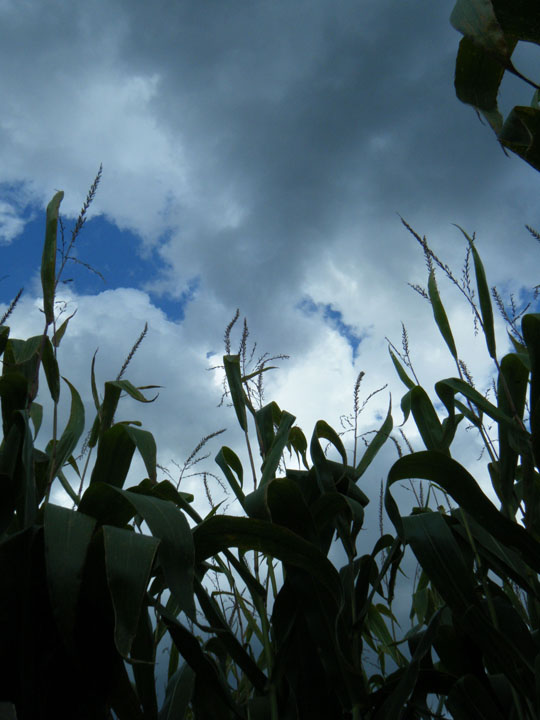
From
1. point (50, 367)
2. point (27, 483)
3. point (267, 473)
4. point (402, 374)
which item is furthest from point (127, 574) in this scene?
point (402, 374)

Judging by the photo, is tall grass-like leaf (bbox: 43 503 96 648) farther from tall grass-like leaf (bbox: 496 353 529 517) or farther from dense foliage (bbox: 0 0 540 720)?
tall grass-like leaf (bbox: 496 353 529 517)

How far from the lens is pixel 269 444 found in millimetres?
1025

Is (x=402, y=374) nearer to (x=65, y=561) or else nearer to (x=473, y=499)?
(x=473, y=499)

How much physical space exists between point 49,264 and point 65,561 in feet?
1.55

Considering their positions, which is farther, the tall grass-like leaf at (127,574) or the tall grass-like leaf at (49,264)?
the tall grass-like leaf at (49,264)

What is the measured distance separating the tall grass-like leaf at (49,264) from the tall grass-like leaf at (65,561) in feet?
1.16

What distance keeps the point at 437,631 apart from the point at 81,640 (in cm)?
50

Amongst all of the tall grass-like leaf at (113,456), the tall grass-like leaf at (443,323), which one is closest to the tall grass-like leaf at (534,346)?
the tall grass-like leaf at (443,323)

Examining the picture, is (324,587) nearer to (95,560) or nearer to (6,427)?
(95,560)

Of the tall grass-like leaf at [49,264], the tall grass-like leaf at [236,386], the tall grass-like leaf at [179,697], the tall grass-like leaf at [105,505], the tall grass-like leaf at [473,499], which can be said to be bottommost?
the tall grass-like leaf at [179,697]

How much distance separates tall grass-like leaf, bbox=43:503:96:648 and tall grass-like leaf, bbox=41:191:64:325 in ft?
1.16

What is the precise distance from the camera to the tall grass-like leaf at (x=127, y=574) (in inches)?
19.3

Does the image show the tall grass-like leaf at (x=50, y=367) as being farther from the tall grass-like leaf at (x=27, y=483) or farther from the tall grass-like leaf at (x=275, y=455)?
the tall grass-like leaf at (x=275, y=455)

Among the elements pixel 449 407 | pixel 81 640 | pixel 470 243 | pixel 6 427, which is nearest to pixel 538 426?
pixel 449 407
